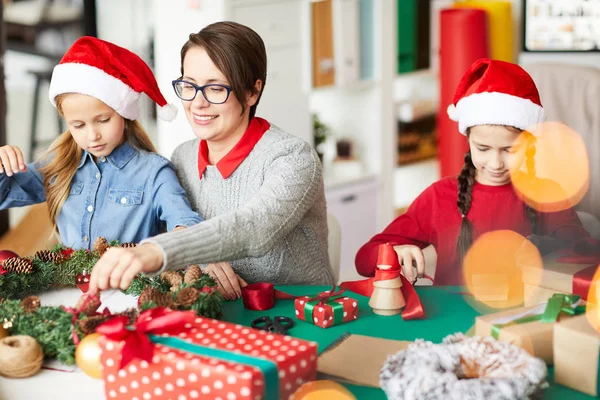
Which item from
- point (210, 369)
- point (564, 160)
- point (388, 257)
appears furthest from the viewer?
point (564, 160)

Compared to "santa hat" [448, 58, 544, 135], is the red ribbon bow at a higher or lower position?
lower

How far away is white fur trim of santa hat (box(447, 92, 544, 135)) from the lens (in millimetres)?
1938

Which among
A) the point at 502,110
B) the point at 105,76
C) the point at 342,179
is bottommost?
the point at 342,179

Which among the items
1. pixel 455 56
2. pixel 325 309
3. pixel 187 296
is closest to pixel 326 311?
pixel 325 309

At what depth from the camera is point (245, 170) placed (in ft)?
6.39

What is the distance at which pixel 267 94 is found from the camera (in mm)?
3746

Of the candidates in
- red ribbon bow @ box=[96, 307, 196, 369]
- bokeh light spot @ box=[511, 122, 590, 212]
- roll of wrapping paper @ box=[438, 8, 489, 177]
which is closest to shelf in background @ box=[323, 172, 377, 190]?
roll of wrapping paper @ box=[438, 8, 489, 177]

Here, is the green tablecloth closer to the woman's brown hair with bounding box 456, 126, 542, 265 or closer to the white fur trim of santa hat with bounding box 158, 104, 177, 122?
the woman's brown hair with bounding box 456, 126, 542, 265

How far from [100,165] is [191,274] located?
25.6 inches

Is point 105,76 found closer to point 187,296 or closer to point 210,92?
point 210,92

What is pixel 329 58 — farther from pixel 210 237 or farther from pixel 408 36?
pixel 210 237

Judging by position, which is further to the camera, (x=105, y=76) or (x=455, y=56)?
(x=455, y=56)

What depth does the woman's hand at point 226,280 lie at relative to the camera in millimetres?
1667

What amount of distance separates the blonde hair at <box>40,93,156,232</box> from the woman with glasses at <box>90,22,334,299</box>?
0.38 feet
